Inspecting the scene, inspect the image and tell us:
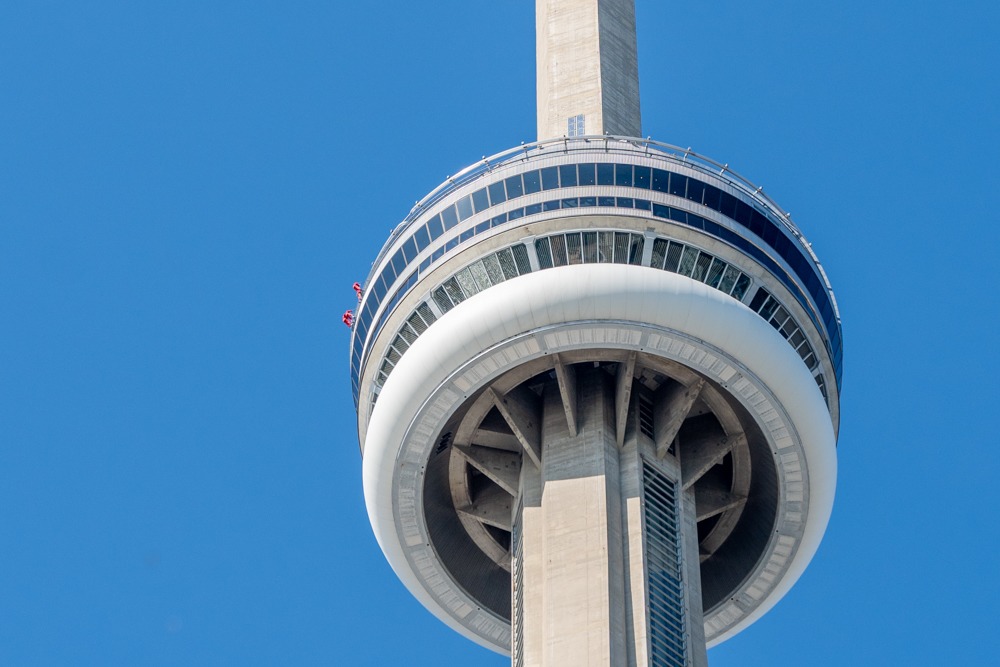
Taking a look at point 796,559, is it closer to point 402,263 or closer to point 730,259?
point 730,259

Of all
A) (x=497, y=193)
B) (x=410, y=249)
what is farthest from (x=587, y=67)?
(x=410, y=249)

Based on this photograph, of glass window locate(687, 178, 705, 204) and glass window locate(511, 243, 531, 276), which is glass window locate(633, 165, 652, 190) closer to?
glass window locate(687, 178, 705, 204)

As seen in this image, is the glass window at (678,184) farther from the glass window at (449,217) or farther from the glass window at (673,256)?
the glass window at (449,217)

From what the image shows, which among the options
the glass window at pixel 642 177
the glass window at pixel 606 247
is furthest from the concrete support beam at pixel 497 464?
the glass window at pixel 642 177

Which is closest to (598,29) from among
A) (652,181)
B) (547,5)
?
(547,5)

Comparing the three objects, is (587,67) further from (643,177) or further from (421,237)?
(421,237)
